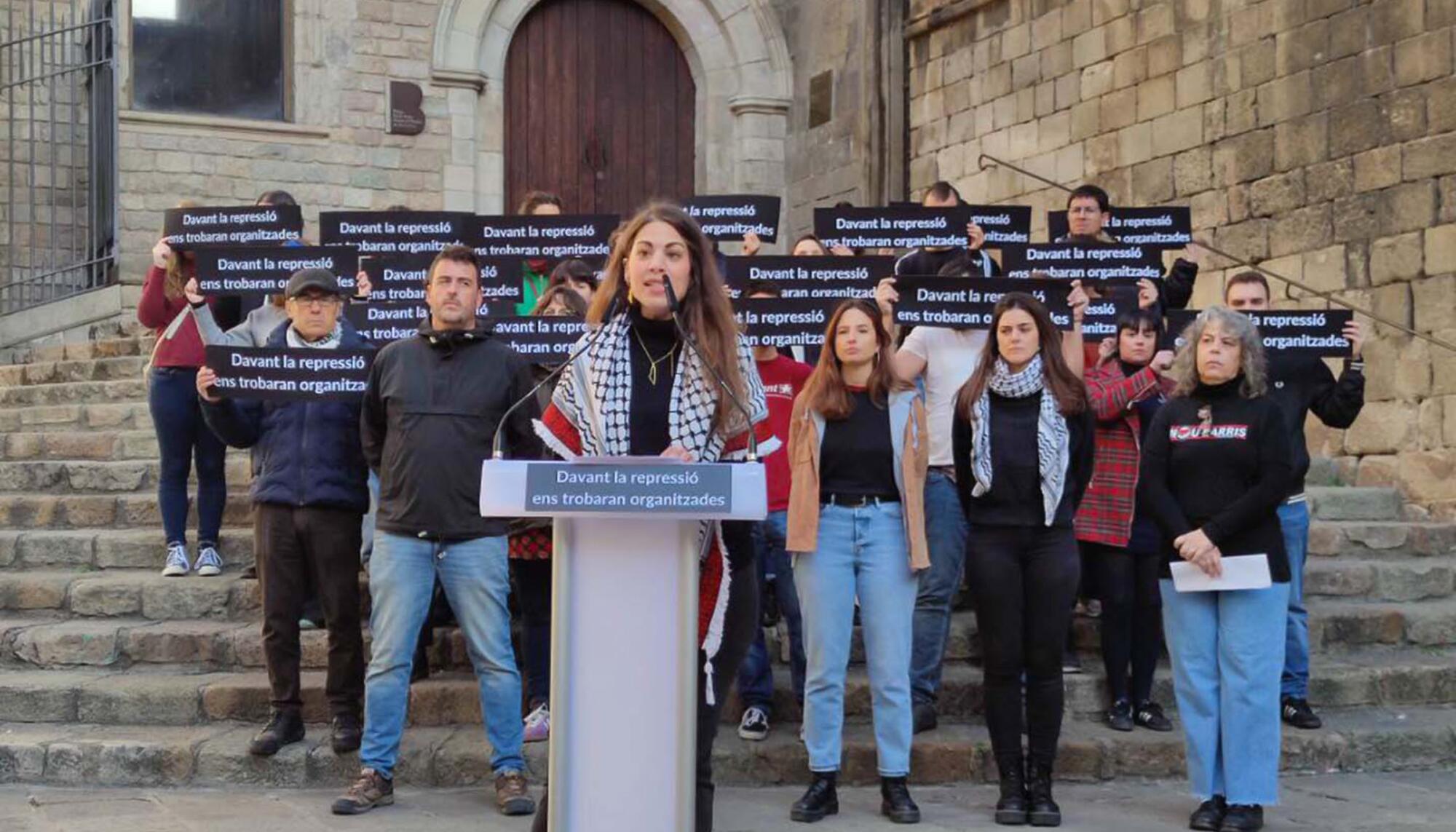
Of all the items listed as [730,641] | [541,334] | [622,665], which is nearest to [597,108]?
[541,334]

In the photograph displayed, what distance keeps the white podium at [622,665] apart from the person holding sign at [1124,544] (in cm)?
364

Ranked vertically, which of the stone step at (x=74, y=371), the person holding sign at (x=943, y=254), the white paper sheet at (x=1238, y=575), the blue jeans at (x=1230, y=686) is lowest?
the blue jeans at (x=1230, y=686)

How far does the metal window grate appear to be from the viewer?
1377 cm

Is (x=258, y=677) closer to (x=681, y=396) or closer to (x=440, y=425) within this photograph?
(x=440, y=425)

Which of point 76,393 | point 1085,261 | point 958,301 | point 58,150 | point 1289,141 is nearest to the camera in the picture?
point 958,301

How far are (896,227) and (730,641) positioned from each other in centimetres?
444

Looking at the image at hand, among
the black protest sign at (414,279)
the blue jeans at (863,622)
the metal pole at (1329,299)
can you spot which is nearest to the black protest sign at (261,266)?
the black protest sign at (414,279)

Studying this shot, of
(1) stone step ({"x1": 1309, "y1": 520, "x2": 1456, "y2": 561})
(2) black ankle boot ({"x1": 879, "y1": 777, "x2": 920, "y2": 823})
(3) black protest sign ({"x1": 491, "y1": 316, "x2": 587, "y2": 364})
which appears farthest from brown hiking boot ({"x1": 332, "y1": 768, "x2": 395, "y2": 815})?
(1) stone step ({"x1": 1309, "y1": 520, "x2": 1456, "y2": 561})

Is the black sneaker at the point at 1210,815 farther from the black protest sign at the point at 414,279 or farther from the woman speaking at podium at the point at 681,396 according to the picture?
the black protest sign at the point at 414,279

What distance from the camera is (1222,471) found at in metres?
6.07

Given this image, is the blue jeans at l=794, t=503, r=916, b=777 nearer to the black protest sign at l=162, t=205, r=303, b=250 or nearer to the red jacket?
the red jacket

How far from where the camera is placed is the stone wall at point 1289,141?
33.7 ft

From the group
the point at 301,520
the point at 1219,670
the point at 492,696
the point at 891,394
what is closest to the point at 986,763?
the point at 1219,670

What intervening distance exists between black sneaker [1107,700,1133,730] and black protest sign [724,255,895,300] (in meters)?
2.08
